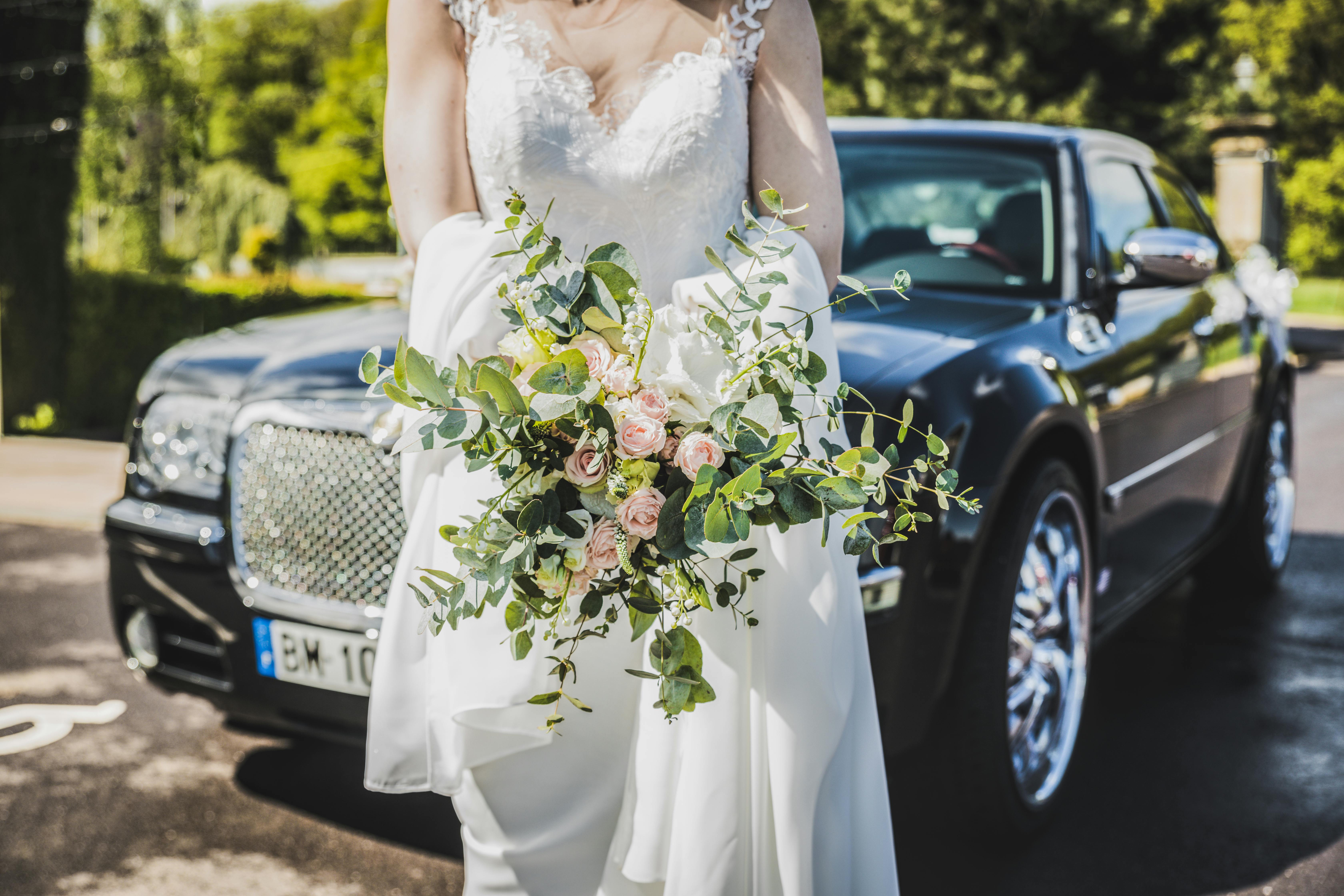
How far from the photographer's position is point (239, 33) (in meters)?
51.3

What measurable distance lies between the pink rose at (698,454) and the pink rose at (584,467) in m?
0.11

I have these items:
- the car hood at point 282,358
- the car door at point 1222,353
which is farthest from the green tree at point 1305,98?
the car hood at point 282,358

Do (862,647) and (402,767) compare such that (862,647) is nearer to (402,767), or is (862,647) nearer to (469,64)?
(402,767)

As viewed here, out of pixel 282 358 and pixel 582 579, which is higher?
pixel 282 358

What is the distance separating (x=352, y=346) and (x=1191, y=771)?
247 cm

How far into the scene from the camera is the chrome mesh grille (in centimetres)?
275

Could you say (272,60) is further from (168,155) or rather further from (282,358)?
(282,358)

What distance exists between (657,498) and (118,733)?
2.74 meters

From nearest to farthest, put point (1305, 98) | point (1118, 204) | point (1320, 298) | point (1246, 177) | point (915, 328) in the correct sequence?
1. point (915, 328)
2. point (1118, 204)
3. point (1246, 177)
4. point (1320, 298)
5. point (1305, 98)

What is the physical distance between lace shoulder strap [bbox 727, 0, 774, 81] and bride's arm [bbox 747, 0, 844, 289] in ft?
0.05

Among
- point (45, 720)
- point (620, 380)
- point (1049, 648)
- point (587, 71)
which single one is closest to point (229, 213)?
point (45, 720)

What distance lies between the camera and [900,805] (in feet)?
10.5

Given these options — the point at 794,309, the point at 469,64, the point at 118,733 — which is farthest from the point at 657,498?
the point at 118,733

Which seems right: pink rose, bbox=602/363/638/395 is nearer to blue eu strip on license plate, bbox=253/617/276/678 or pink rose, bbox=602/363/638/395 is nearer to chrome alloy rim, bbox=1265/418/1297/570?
blue eu strip on license plate, bbox=253/617/276/678
